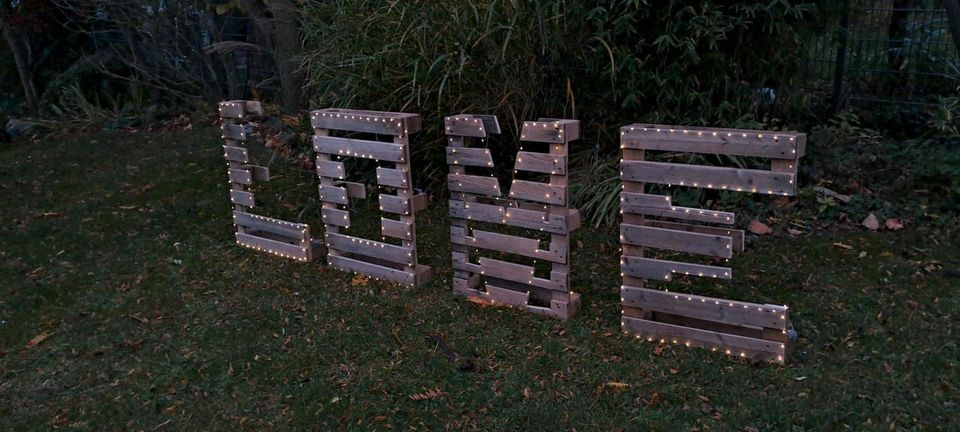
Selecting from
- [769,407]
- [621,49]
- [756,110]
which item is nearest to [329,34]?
[621,49]

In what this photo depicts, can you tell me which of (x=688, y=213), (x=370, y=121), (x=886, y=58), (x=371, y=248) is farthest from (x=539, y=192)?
(x=886, y=58)

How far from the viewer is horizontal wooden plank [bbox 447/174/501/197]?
15.4 feet

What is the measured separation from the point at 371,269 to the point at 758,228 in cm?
251

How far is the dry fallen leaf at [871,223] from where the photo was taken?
18.1 ft

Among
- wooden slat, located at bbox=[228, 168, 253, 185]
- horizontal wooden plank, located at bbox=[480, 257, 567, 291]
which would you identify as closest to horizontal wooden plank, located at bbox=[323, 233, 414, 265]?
horizontal wooden plank, located at bbox=[480, 257, 567, 291]

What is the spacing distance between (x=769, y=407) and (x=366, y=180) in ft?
13.7

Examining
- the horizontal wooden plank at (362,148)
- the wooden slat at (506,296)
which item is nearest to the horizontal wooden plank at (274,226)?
the horizontal wooden plank at (362,148)

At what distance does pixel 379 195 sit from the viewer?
529cm

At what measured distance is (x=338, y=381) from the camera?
408 cm

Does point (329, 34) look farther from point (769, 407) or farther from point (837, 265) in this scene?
point (769, 407)

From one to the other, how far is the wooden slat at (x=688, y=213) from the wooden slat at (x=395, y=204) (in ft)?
4.58

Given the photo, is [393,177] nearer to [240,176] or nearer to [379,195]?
[379,195]

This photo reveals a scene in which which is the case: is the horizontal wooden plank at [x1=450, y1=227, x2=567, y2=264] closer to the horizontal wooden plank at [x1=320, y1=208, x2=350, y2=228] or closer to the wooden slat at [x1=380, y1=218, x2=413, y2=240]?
the wooden slat at [x1=380, y1=218, x2=413, y2=240]

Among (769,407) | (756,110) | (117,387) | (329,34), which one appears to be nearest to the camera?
(769,407)
